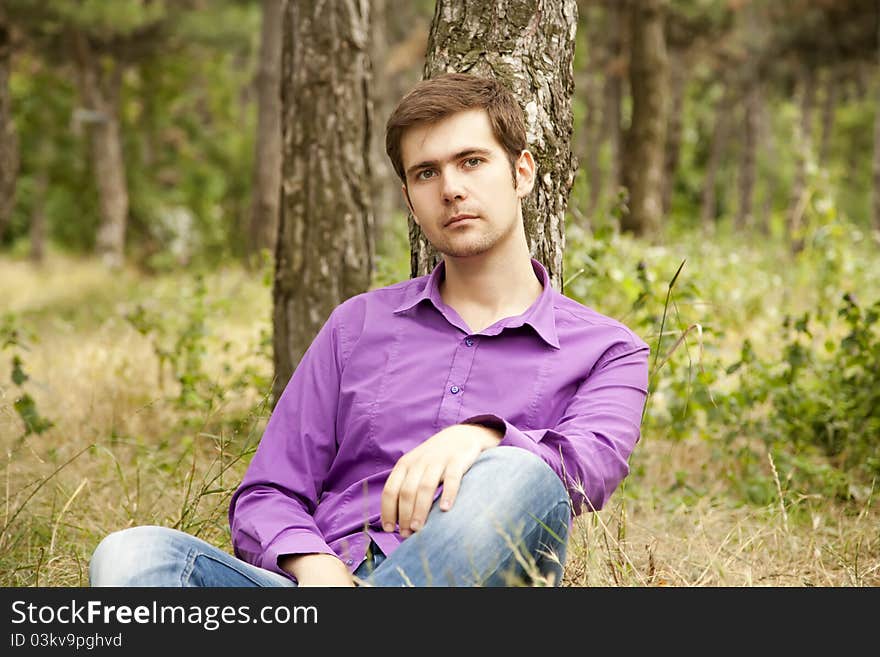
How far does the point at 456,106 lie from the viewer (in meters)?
2.69

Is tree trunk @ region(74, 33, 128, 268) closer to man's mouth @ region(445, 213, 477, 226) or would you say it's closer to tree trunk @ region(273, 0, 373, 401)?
tree trunk @ region(273, 0, 373, 401)

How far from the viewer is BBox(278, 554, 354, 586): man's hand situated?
2.30m

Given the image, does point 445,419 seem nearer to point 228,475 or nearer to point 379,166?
point 228,475

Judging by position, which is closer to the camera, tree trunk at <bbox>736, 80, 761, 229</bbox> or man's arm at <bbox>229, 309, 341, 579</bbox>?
man's arm at <bbox>229, 309, 341, 579</bbox>

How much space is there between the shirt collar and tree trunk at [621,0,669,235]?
925 centimetres

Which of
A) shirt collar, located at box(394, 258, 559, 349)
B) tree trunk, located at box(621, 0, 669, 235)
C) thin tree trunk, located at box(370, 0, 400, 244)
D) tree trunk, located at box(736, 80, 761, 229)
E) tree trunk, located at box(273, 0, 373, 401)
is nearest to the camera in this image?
shirt collar, located at box(394, 258, 559, 349)

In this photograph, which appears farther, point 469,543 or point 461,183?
point 461,183

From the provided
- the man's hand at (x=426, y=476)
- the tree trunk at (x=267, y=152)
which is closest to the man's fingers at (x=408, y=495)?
the man's hand at (x=426, y=476)

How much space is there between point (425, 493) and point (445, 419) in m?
0.42

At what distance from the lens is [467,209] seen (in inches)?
104

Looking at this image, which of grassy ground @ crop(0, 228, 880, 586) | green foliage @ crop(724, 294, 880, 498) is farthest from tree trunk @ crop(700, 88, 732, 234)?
green foliage @ crop(724, 294, 880, 498)

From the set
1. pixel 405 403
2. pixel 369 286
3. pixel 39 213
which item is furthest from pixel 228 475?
pixel 39 213
